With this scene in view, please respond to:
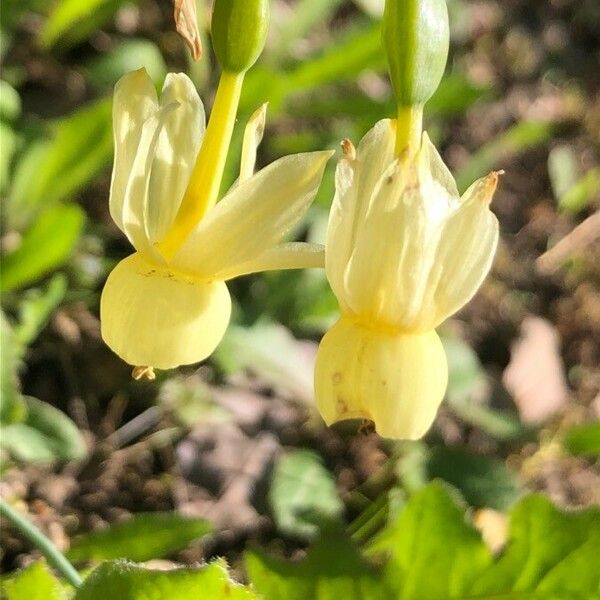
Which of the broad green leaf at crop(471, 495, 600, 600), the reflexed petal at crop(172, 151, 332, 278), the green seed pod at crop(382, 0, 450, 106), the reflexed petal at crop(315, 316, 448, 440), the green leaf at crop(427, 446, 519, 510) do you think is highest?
the green seed pod at crop(382, 0, 450, 106)

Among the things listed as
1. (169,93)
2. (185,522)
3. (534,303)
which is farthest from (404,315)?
(534,303)

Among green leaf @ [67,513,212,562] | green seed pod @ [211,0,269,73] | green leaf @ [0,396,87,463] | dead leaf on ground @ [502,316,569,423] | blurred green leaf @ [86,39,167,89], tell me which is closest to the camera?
green seed pod @ [211,0,269,73]

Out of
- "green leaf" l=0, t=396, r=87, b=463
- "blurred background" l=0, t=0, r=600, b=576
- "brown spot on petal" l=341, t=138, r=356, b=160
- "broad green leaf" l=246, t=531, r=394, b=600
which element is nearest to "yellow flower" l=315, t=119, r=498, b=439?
"brown spot on petal" l=341, t=138, r=356, b=160

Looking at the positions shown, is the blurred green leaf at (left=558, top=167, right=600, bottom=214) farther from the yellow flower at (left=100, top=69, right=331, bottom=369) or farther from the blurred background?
the yellow flower at (left=100, top=69, right=331, bottom=369)

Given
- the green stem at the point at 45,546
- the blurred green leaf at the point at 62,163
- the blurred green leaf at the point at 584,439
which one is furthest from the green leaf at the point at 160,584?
the blurred green leaf at the point at 584,439

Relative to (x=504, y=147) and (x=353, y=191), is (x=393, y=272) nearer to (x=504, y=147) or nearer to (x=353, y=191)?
(x=353, y=191)

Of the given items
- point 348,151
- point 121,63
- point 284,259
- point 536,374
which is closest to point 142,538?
point 284,259

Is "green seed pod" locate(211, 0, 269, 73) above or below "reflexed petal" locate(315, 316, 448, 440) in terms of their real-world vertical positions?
above

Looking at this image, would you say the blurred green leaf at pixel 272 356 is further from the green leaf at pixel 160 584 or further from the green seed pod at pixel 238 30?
the green seed pod at pixel 238 30
